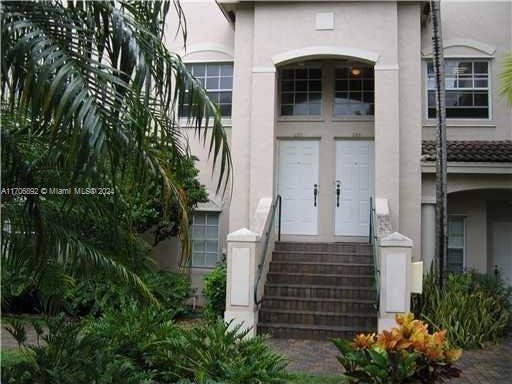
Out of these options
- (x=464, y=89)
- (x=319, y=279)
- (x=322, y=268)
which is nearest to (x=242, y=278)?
(x=319, y=279)

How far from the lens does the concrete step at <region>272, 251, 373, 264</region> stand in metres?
11.7

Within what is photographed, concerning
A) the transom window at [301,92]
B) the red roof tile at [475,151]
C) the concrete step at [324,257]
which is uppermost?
the transom window at [301,92]

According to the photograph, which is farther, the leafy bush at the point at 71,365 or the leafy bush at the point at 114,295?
the leafy bush at the point at 114,295

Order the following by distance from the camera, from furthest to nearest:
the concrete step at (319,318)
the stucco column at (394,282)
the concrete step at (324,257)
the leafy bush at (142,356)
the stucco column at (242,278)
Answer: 1. the concrete step at (324,257)
2. the concrete step at (319,318)
3. the stucco column at (242,278)
4. the stucco column at (394,282)
5. the leafy bush at (142,356)

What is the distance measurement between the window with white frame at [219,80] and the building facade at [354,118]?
3 centimetres

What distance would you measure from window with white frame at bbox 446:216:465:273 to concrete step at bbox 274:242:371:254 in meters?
2.58

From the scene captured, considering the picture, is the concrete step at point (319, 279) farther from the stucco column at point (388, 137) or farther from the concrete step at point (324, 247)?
the stucco column at point (388, 137)

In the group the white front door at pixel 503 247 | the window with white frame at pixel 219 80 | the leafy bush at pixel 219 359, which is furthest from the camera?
the window with white frame at pixel 219 80

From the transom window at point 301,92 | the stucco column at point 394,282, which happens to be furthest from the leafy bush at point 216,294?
the transom window at point 301,92

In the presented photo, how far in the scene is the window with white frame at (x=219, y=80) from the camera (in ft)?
46.3

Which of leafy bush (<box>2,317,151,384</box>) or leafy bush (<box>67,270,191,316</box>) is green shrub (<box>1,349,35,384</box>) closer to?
leafy bush (<box>2,317,151,384</box>)

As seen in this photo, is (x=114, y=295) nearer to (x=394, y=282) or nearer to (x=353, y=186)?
(x=394, y=282)

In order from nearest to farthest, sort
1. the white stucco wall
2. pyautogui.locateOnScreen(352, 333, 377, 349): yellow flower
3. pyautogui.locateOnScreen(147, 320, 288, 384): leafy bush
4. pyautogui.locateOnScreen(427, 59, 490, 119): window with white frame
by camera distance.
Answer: pyautogui.locateOnScreen(147, 320, 288, 384): leafy bush < pyautogui.locateOnScreen(352, 333, 377, 349): yellow flower < the white stucco wall < pyautogui.locateOnScreen(427, 59, 490, 119): window with white frame

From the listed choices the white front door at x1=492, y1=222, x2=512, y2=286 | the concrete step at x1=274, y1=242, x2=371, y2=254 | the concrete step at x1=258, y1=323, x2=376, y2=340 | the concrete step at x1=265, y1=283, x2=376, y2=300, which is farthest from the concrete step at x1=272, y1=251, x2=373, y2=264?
the white front door at x1=492, y1=222, x2=512, y2=286
